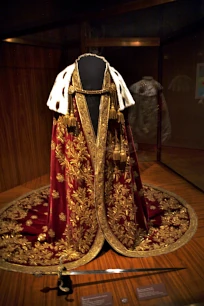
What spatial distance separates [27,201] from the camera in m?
2.32

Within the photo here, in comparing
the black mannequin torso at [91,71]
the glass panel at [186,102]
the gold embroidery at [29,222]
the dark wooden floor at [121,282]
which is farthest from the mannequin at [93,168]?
the glass panel at [186,102]

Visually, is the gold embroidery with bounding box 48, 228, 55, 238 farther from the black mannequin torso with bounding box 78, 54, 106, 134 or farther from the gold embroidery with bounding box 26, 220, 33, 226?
the black mannequin torso with bounding box 78, 54, 106, 134

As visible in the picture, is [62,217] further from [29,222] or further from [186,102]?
[186,102]

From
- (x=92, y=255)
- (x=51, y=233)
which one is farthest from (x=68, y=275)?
(x=51, y=233)

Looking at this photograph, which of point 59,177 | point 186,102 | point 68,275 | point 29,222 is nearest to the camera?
point 68,275

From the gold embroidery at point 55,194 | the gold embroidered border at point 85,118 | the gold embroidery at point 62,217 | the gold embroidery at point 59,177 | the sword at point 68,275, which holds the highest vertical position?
the gold embroidered border at point 85,118

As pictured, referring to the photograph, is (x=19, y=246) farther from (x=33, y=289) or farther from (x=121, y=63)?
(x=121, y=63)

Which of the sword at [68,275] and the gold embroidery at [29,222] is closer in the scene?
the sword at [68,275]

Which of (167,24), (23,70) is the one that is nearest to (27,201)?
(23,70)

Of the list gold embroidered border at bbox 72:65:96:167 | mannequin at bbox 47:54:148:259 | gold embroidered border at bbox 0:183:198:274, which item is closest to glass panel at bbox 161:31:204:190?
gold embroidered border at bbox 0:183:198:274

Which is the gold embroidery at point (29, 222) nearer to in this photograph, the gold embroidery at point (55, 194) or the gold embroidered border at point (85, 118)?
the gold embroidery at point (55, 194)

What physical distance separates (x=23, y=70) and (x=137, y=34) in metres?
1.12

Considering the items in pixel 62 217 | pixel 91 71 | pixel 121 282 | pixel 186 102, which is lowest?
pixel 121 282

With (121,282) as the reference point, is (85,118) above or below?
above
